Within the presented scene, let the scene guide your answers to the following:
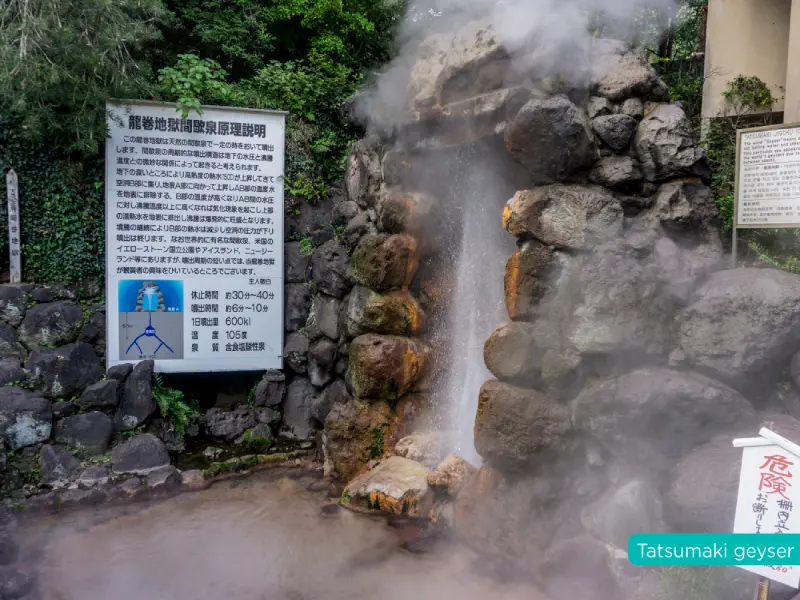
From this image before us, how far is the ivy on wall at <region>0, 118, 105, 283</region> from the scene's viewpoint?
611cm

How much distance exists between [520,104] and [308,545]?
394cm

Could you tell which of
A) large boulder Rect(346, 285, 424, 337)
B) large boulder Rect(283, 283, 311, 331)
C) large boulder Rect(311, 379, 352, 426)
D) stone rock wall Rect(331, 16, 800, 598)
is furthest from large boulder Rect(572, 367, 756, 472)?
large boulder Rect(283, 283, 311, 331)

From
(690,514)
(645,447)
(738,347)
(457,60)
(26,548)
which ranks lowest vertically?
(26,548)

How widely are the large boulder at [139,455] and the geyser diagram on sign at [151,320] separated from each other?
3.00ft

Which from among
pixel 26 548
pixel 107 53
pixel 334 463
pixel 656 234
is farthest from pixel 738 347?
pixel 107 53

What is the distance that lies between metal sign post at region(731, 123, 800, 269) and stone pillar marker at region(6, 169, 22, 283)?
6738 mm

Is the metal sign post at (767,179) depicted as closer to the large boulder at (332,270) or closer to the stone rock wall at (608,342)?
the stone rock wall at (608,342)

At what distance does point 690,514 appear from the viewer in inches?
133

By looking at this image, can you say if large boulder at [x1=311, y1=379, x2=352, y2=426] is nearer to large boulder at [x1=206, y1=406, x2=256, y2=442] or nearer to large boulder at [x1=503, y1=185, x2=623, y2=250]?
large boulder at [x1=206, y1=406, x2=256, y2=442]

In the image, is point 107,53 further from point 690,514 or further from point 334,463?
point 690,514

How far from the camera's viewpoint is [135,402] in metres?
6.07

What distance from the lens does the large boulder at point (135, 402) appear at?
19.8ft

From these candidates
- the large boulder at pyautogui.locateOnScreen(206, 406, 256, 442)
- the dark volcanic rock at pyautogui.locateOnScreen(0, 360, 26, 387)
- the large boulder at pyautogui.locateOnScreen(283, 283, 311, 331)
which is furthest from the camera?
the large boulder at pyautogui.locateOnScreen(283, 283, 311, 331)

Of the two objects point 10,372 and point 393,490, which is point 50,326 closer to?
point 10,372
